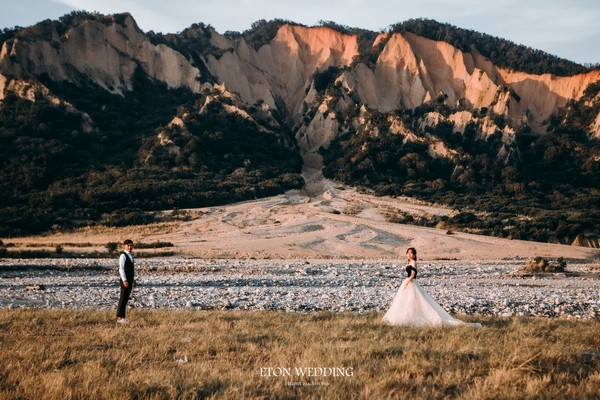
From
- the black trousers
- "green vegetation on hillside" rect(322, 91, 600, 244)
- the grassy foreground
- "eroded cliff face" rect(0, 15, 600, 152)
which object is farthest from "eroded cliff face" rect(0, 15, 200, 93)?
the grassy foreground

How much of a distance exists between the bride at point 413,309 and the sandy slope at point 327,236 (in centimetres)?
2623

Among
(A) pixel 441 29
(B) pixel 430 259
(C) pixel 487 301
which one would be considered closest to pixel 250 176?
(B) pixel 430 259

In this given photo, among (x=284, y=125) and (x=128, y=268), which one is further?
(x=284, y=125)

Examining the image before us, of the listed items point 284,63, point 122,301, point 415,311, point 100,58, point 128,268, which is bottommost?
point 122,301

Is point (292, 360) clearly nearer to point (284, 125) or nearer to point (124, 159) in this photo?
point (124, 159)

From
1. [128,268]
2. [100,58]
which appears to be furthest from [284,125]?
[128,268]

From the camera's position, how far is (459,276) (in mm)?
27906

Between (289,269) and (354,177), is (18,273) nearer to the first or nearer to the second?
(289,269)

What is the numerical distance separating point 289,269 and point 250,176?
139 feet

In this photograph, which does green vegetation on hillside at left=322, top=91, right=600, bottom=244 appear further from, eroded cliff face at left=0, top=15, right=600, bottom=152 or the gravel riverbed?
the gravel riverbed

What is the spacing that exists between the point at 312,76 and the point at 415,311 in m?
101

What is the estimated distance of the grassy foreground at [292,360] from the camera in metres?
6.18

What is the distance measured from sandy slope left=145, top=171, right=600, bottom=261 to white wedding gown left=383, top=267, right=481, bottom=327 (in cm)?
2623

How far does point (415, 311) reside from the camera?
1115 cm
